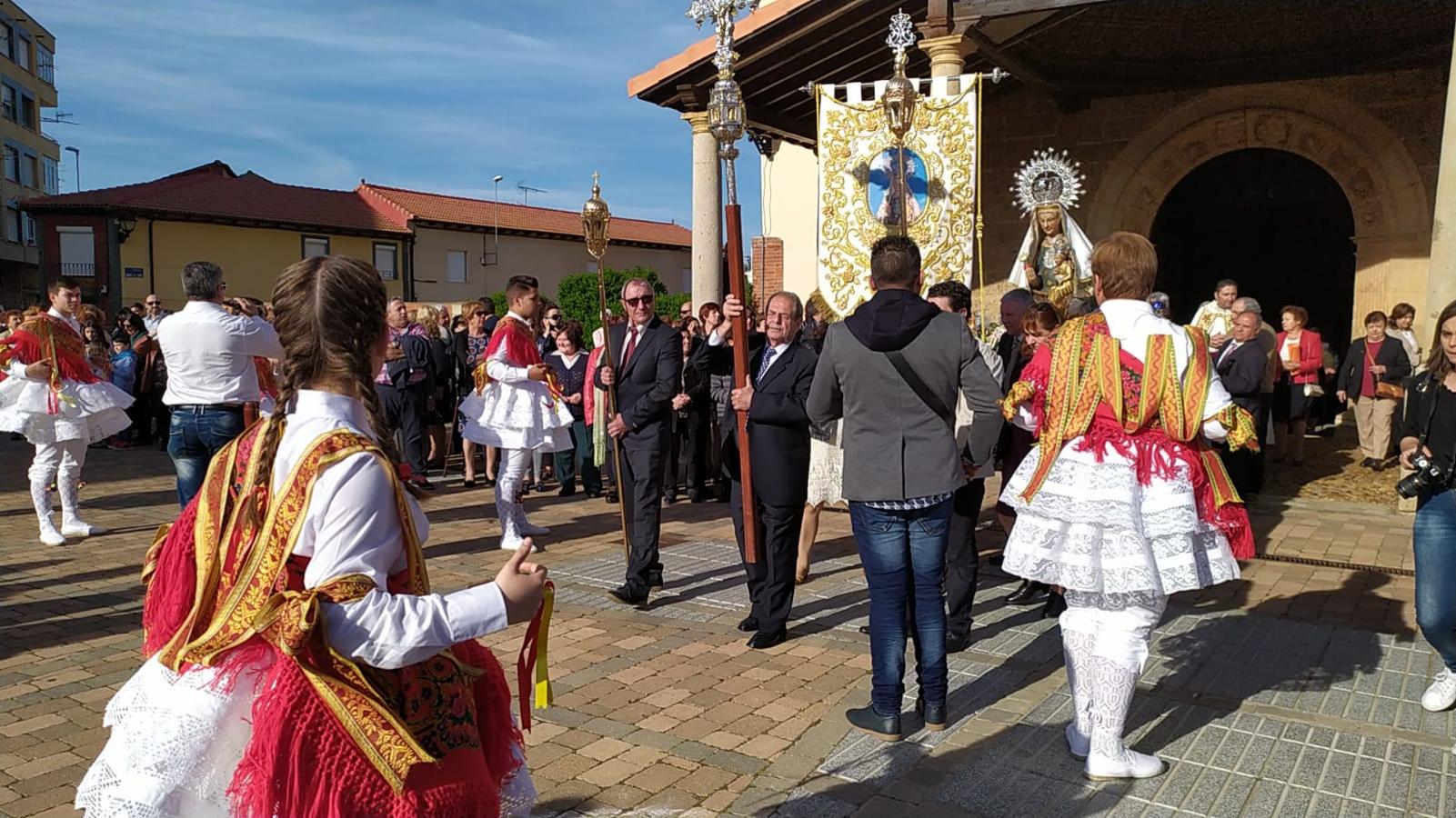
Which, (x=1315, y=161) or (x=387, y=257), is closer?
(x=1315, y=161)

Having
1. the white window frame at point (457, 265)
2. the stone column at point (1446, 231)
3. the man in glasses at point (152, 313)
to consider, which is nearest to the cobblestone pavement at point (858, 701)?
the stone column at point (1446, 231)

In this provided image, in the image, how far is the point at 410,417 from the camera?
34.6ft

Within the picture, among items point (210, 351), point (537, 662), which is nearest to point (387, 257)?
point (210, 351)

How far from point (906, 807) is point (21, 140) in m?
61.5

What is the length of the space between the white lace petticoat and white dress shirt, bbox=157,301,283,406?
4569 mm

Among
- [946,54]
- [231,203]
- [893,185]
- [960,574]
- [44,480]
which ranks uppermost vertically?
[231,203]

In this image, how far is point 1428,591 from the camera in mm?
4316

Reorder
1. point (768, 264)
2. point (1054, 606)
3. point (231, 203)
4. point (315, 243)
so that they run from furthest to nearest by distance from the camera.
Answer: point (315, 243) < point (231, 203) < point (768, 264) < point (1054, 606)

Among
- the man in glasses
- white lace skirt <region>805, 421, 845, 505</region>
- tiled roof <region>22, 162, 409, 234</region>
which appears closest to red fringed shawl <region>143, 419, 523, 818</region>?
white lace skirt <region>805, 421, 845, 505</region>

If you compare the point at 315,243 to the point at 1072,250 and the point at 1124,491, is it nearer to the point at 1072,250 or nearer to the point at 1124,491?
the point at 1072,250

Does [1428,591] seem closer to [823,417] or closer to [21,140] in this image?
[823,417]

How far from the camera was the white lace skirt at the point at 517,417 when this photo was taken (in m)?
8.29

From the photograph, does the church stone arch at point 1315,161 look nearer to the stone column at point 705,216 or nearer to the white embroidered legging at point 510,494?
the stone column at point 705,216

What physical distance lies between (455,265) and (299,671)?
4578cm
